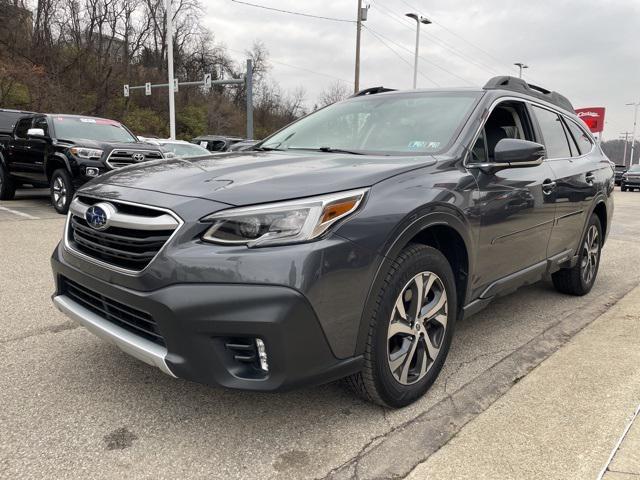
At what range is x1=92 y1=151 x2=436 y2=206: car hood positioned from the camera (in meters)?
2.29

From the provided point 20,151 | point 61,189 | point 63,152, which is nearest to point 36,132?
point 63,152

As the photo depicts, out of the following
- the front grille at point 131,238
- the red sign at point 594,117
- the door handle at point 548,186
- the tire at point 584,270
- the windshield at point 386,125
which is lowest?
the tire at point 584,270

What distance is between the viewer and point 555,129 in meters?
4.33

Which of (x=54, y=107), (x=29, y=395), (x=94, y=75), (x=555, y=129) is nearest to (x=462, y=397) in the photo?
(x=29, y=395)

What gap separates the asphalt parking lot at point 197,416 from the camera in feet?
7.30

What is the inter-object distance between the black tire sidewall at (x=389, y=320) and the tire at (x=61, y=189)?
24.4 feet

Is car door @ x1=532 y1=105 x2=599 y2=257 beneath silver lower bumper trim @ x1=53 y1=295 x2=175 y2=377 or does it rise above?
above

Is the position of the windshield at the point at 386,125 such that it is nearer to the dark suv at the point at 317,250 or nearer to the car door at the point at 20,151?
the dark suv at the point at 317,250

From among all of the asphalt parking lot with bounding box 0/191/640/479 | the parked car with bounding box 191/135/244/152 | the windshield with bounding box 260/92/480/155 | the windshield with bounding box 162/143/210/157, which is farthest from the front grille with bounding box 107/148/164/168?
the parked car with bounding box 191/135/244/152

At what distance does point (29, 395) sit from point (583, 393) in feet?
9.66

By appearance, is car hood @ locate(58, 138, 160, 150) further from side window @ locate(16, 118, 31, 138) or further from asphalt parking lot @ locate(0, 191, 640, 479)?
asphalt parking lot @ locate(0, 191, 640, 479)

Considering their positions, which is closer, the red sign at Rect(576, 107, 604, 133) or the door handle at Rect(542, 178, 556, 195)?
the door handle at Rect(542, 178, 556, 195)

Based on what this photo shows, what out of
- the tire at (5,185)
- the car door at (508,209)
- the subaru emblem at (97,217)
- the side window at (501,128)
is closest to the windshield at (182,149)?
the tire at (5,185)

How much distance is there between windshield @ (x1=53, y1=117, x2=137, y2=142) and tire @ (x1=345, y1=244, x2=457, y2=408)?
8073 mm
